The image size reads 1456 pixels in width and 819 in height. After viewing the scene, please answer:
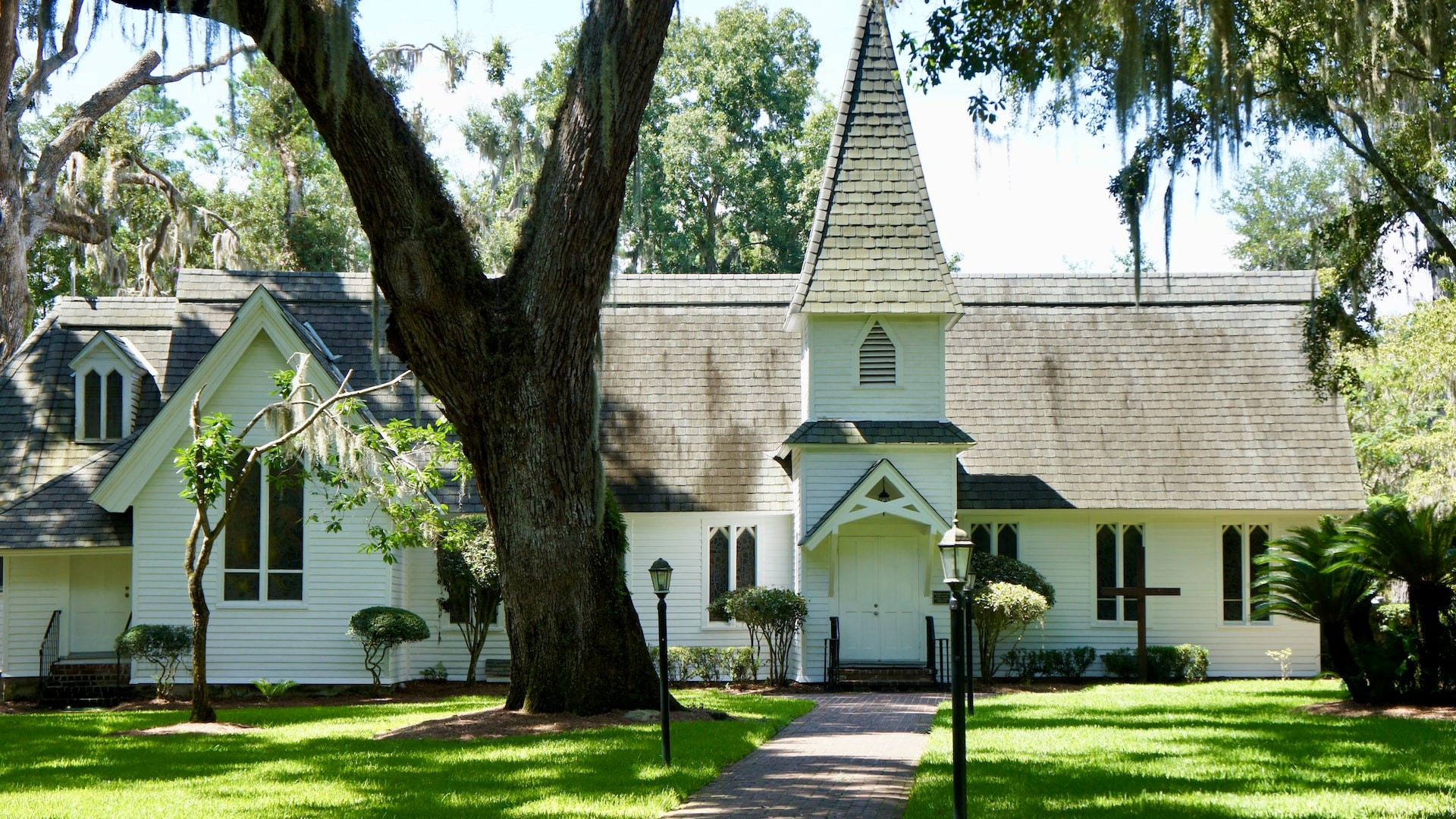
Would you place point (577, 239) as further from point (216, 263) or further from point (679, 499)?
point (216, 263)

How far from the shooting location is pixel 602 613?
47.7ft

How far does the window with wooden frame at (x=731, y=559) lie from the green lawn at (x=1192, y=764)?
716 centimetres

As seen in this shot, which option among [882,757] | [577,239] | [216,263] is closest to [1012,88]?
[577,239]

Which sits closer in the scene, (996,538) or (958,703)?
(958,703)

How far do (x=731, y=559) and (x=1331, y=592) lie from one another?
34.1 feet

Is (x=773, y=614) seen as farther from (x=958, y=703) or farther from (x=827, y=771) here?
(x=958, y=703)

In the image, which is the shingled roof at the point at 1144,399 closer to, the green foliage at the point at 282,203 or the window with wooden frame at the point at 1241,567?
the window with wooden frame at the point at 1241,567

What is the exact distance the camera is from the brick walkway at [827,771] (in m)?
9.54

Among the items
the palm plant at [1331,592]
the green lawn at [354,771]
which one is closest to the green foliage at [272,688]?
the green lawn at [354,771]

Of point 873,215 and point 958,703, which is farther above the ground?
point 873,215

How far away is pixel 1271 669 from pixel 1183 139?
12.7 meters

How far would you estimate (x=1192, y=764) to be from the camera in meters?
11.3

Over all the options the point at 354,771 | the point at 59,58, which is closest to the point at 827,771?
the point at 354,771

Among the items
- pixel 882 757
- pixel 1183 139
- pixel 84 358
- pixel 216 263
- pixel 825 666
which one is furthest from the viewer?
pixel 216 263
